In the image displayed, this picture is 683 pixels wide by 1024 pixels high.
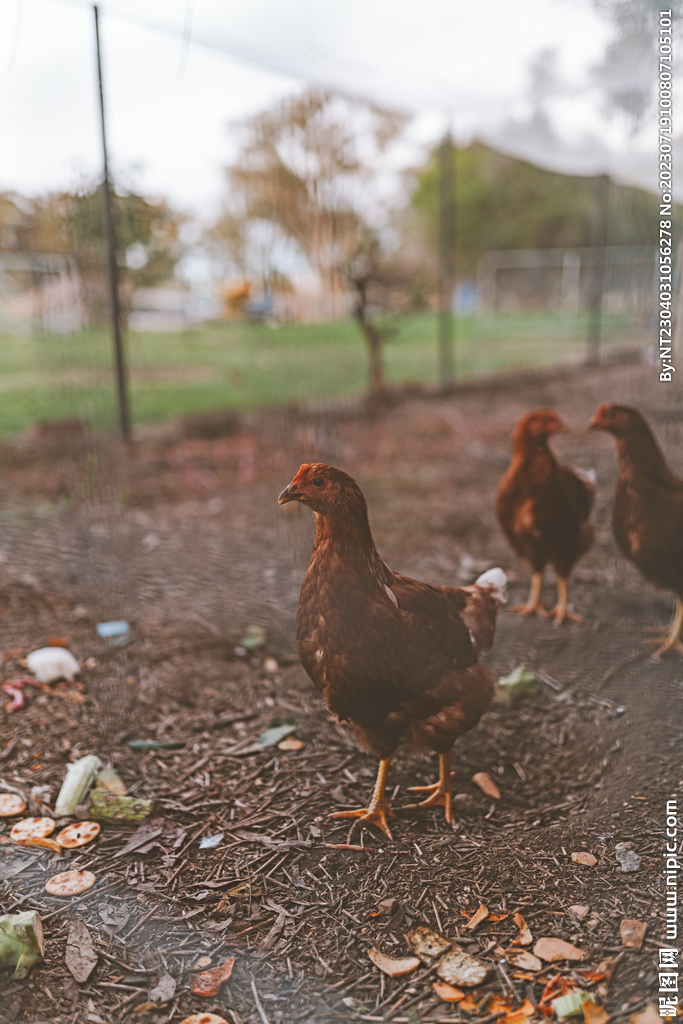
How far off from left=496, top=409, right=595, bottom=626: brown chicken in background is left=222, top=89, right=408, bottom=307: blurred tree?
196 centimetres

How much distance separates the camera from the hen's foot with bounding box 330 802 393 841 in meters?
1.49

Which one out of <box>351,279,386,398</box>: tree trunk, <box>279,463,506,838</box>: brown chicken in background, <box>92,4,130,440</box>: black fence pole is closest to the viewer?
<box>279,463,506,838</box>: brown chicken in background

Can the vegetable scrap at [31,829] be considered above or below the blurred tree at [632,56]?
below

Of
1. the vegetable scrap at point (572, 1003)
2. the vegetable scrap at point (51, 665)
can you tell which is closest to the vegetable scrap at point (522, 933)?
the vegetable scrap at point (572, 1003)

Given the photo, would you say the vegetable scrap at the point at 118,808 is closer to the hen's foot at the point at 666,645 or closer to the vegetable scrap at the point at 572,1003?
the vegetable scrap at the point at 572,1003

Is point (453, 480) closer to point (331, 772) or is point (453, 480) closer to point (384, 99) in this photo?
point (384, 99)

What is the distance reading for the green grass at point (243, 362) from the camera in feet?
10.1

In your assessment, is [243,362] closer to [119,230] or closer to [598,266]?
[119,230]

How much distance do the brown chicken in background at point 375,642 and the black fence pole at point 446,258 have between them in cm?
382

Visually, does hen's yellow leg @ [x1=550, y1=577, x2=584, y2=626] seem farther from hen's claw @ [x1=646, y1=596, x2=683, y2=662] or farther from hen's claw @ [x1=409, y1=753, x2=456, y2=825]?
hen's claw @ [x1=409, y1=753, x2=456, y2=825]

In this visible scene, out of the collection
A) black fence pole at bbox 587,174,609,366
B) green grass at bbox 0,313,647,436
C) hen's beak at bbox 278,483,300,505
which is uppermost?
black fence pole at bbox 587,174,609,366

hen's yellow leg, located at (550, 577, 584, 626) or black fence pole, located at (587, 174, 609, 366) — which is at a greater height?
black fence pole, located at (587, 174, 609, 366)

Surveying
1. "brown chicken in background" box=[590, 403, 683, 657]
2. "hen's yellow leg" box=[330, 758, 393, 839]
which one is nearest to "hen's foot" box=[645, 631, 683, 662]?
"brown chicken in background" box=[590, 403, 683, 657]

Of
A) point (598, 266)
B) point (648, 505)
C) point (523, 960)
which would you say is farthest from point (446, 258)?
point (523, 960)
